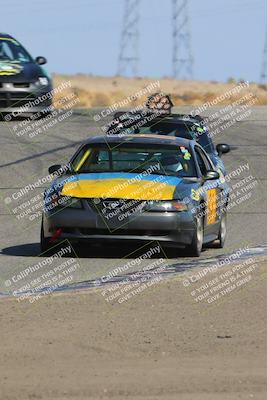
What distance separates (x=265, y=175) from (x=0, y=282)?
12.6 metres

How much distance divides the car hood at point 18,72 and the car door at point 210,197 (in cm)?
1305

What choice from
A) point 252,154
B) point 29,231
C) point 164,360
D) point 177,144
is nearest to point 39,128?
point 252,154

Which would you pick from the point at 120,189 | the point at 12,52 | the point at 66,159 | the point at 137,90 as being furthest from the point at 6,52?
the point at 137,90

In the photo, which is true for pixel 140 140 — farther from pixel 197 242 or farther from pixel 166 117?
pixel 166 117

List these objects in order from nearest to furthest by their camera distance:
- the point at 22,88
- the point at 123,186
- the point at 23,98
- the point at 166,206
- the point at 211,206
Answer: the point at 166,206 < the point at 123,186 < the point at 211,206 < the point at 22,88 < the point at 23,98

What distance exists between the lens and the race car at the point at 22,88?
28.1m

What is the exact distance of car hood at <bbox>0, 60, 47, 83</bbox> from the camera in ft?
92.5

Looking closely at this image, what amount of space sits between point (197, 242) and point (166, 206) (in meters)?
0.62

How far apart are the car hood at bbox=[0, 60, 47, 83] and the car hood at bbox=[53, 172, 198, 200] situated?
1408cm

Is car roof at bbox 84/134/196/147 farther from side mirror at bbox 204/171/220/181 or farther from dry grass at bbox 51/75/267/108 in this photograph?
dry grass at bbox 51/75/267/108

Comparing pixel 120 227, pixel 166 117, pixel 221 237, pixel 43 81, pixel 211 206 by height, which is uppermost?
pixel 120 227

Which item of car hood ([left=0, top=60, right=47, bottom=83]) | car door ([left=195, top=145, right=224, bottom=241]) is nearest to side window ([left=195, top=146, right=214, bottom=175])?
car door ([left=195, top=145, right=224, bottom=241])

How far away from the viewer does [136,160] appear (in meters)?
14.9

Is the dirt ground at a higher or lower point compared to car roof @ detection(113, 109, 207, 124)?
higher
